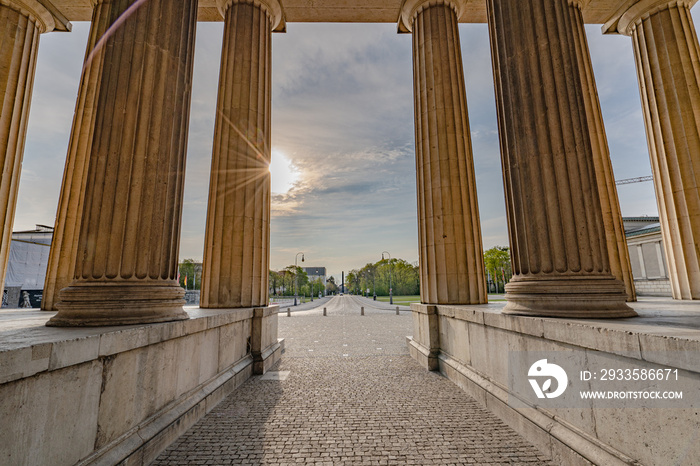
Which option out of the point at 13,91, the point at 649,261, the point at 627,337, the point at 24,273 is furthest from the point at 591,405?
the point at 24,273

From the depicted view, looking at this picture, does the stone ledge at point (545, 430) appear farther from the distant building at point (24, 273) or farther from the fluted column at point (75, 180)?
the distant building at point (24, 273)

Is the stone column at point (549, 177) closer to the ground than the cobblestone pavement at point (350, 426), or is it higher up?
higher up

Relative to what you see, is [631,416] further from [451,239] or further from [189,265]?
[189,265]

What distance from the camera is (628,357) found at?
3.49 m

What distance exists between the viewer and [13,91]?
43.1ft

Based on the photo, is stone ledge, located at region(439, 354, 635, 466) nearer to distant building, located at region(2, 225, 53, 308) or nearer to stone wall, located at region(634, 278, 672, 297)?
stone wall, located at region(634, 278, 672, 297)

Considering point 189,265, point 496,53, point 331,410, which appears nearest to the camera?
point 331,410

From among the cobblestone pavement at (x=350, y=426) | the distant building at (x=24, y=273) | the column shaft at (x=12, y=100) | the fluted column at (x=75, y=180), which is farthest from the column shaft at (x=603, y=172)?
the distant building at (x=24, y=273)

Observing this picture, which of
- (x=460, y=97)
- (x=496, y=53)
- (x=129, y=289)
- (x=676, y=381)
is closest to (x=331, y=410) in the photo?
(x=129, y=289)

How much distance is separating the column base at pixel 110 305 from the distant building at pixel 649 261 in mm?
35370

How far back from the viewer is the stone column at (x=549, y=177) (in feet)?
19.6

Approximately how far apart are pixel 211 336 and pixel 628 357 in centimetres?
706

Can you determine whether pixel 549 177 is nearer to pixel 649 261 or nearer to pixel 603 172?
pixel 603 172

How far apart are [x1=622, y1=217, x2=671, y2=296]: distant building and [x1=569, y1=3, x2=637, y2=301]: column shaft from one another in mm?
19670
